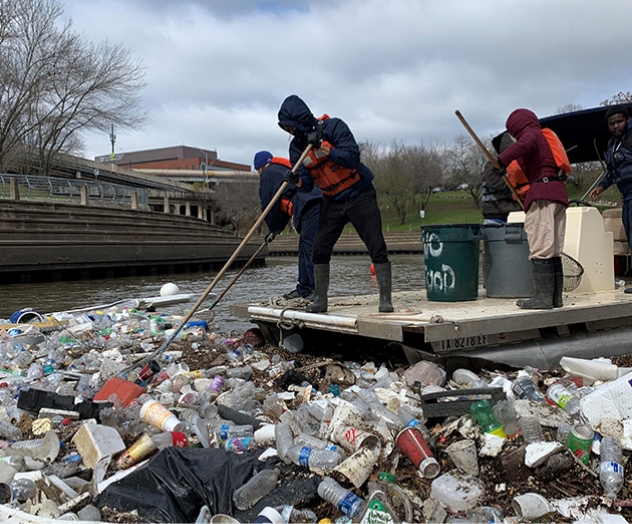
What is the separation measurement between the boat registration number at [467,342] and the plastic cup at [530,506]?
5.73 ft

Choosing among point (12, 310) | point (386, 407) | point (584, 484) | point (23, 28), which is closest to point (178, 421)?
point (386, 407)

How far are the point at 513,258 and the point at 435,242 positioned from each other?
87cm

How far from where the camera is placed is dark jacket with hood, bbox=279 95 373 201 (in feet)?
15.2

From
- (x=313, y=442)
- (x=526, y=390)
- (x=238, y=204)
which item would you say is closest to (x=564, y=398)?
(x=526, y=390)

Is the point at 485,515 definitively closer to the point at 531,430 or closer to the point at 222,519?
the point at 531,430

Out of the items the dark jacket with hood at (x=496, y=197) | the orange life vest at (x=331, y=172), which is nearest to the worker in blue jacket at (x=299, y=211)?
the orange life vest at (x=331, y=172)

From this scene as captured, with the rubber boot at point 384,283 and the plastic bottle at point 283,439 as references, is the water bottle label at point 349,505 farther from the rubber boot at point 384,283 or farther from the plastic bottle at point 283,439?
the rubber boot at point 384,283

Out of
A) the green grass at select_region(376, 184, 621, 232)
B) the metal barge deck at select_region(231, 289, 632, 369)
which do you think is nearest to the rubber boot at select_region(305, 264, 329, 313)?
the metal barge deck at select_region(231, 289, 632, 369)

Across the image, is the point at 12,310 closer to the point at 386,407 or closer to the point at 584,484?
the point at 386,407

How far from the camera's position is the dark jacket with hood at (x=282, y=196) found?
5953mm

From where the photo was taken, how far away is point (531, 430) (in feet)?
9.07

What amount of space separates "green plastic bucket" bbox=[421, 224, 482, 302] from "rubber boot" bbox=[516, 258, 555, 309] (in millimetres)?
645

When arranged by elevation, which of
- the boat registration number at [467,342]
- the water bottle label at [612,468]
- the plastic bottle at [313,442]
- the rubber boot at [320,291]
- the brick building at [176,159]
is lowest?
the plastic bottle at [313,442]

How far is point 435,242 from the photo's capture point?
16.7ft
